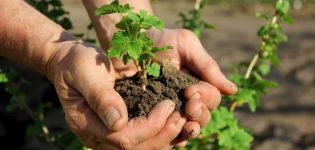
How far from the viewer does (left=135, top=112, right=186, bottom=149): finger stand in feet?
6.63

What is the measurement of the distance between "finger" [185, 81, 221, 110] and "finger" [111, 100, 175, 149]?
15 centimetres

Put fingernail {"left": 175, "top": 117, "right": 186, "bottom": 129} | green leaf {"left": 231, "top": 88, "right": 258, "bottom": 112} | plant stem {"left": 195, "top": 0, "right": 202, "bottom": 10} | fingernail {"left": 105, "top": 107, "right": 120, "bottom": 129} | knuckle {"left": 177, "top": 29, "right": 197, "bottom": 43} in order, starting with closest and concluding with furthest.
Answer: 1. fingernail {"left": 105, "top": 107, "right": 120, "bottom": 129}
2. fingernail {"left": 175, "top": 117, "right": 186, "bottom": 129}
3. knuckle {"left": 177, "top": 29, "right": 197, "bottom": 43}
4. green leaf {"left": 231, "top": 88, "right": 258, "bottom": 112}
5. plant stem {"left": 195, "top": 0, "right": 202, "bottom": 10}

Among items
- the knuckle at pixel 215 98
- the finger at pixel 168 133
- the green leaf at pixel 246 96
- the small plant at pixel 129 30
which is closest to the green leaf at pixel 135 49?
the small plant at pixel 129 30

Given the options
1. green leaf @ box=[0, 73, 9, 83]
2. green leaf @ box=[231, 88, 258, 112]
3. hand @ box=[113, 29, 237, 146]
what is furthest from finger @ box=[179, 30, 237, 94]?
green leaf @ box=[0, 73, 9, 83]

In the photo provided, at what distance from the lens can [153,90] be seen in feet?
7.22

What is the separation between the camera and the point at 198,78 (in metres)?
2.43

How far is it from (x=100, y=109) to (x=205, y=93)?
1.51 feet

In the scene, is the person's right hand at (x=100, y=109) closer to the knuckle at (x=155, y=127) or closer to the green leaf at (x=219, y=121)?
the knuckle at (x=155, y=127)

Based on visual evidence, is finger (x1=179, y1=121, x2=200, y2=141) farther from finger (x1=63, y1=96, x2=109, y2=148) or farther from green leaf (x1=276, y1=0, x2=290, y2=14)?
green leaf (x1=276, y1=0, x2=290, y2=14)

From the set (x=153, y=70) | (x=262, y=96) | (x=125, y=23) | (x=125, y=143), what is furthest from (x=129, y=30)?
(x=262, y=96)

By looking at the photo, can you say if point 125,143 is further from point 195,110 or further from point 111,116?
point 195,110

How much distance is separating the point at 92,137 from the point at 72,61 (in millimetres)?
318

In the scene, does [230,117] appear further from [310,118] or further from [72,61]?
[310,118]

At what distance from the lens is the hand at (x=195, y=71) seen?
6.85 ft
